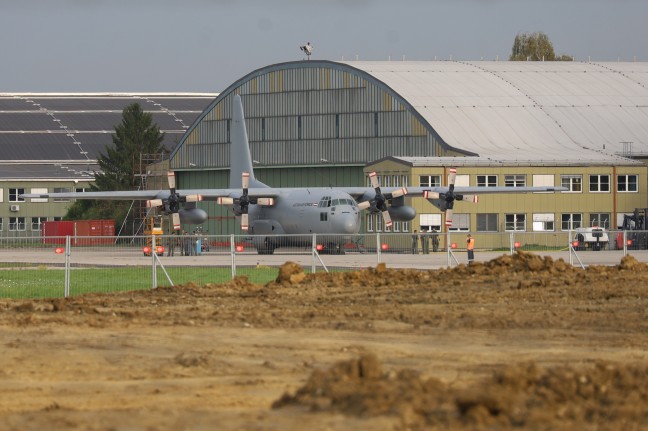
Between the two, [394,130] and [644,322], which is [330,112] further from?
[644,322]

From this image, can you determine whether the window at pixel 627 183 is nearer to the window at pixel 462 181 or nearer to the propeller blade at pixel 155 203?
the window at pixel 462 181

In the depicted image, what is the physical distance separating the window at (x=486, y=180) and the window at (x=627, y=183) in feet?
25.6

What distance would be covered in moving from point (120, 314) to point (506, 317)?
767 cm

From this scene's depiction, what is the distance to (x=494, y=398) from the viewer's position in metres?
12.0

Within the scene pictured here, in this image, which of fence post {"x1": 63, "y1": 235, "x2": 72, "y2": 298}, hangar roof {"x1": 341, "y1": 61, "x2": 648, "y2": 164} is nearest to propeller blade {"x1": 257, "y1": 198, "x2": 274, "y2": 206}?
hangar roof {"x1": 341, "y1": 61, "x2": 648, "y2": 164}

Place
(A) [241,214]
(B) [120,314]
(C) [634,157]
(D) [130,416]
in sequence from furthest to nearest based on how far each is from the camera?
(C) [634,157] → (A) [241,214] → (B) [120,314] → (D) [130,416]

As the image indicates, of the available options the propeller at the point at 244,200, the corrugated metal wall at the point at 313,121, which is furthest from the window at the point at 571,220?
the propeller at the point at 244,200

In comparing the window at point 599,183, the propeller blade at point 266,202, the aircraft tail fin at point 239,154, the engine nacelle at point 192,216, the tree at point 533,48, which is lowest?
the engine nacelle at point 192,216

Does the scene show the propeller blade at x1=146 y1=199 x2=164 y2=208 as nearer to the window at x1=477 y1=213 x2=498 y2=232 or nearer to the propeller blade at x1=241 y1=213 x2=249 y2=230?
the propeller blade at x1=241 y1=213 x2=249 y2=230

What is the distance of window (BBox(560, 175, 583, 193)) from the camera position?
7488 cm

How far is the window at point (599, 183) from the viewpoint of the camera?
2959 inches

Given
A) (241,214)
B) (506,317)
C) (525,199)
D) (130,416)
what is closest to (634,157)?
(525,199)

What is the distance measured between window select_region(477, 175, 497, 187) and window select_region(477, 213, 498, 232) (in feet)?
6.83

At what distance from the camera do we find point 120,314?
966 inches
